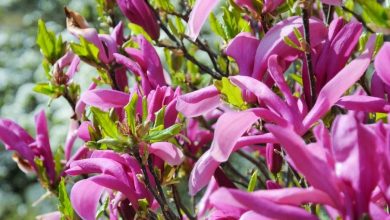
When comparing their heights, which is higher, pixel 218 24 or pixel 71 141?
pixel 218 24

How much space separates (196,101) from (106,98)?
0.42 feet

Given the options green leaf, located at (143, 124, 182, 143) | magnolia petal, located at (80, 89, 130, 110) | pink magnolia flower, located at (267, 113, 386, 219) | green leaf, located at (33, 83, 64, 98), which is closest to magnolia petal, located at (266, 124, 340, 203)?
pink magnolia flower, located at (267, 113, 386, 219)

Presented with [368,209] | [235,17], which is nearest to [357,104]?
[368,209]

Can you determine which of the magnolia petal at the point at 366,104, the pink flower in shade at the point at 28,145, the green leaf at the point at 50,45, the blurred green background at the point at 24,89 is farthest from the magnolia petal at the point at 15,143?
the blurred green background at the point at 24,89

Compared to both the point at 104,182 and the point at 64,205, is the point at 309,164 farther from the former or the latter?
the point at 64,205

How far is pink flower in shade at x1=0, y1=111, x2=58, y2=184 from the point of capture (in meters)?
1.03

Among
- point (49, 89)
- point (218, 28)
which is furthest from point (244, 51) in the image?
point (49, 89)

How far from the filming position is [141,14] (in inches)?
38.0

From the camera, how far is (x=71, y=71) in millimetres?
975

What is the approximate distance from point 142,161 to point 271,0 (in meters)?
0.22

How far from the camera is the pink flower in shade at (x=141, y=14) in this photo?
37.4 inches

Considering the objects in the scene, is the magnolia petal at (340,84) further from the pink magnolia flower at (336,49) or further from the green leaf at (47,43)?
the green leaf at (47,43)

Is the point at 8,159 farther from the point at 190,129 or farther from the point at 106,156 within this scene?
the point at 106,156

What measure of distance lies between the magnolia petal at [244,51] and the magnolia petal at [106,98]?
0.14 meters
